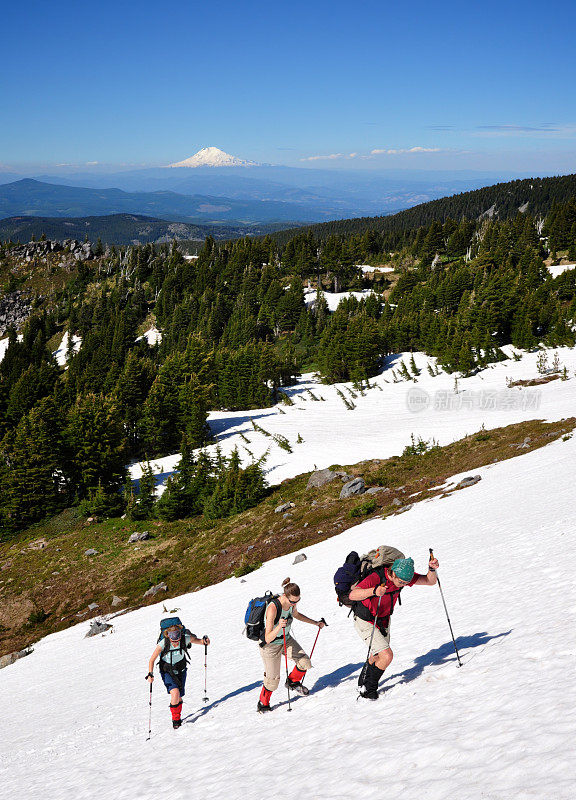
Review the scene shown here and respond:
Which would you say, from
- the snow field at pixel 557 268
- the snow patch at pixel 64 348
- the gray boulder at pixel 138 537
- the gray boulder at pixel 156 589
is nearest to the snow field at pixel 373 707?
the gray boulder at pixel 156 589

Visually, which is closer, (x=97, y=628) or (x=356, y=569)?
(x=356, y=569)

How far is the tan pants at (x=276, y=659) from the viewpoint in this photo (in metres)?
8.30

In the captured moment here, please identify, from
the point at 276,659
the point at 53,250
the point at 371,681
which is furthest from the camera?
the point at 53,250

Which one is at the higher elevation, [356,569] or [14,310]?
[14,310]

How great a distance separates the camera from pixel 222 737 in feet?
26.8

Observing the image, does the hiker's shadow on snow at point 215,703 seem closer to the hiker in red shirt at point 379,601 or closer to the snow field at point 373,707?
the snow field at point 373,707

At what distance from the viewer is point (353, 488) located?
32.2 m

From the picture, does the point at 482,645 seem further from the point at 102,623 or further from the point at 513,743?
the point at 102,623

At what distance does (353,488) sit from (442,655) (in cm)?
2380

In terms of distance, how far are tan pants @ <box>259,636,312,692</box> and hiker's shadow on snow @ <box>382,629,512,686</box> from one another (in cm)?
143

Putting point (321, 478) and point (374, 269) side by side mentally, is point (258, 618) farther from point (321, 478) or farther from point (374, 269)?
point (374, 269)

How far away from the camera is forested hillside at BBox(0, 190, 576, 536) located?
4597cm

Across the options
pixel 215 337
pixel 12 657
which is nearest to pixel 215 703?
pixel 12 657

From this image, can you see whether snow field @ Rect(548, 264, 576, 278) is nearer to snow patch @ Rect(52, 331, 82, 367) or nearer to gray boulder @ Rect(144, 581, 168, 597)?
gray boulder @ Rect(144, 581, 168, 597)
